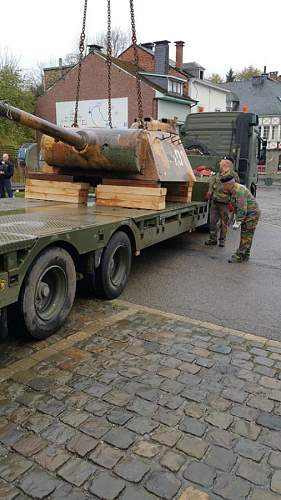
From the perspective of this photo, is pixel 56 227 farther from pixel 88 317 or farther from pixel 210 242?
pixel 210 242

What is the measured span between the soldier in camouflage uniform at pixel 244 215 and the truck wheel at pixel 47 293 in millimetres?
4026

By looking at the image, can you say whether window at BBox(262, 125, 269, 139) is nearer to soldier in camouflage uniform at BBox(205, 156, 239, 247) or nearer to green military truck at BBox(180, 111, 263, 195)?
green military truck at BBox(180, 111, 263, 195)

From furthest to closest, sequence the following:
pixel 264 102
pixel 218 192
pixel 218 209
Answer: pixel 264 102 → pixel 218 209 → pixel 218 192

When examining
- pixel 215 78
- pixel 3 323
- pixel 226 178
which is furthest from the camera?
pixel 215 78

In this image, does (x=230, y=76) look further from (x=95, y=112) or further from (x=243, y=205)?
(x=243, y=205)

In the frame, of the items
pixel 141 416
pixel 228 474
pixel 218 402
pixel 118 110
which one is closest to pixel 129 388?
pixel 141 416

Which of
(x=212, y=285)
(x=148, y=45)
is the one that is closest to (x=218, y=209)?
(x=212, y=285)

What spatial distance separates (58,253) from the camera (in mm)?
4457

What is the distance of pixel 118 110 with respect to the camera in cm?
3278

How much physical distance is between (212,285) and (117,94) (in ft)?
91.9

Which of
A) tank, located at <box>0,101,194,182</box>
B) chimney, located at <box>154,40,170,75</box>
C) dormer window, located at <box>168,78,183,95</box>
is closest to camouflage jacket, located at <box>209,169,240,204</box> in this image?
tank, located at <box>0,101,194,182</box>

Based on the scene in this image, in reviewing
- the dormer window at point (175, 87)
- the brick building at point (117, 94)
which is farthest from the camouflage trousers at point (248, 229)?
the dormer window at point (175, 87)

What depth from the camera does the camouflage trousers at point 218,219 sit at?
30.7 feet

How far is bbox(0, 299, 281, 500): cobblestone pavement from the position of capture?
267 centimetres
